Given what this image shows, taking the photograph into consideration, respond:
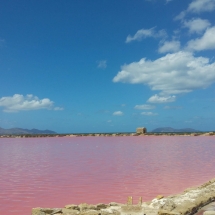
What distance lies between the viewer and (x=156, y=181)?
33.8ft

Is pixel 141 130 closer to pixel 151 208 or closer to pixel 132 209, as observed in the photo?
pixel 151 208

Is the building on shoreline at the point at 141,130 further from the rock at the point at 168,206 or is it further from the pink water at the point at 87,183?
the rock at the point at 168,206

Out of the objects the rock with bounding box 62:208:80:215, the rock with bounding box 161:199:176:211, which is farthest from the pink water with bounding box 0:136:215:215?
the rock with bounding box 161:199:176:211

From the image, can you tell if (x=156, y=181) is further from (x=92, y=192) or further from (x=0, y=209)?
(x=0, y=209)

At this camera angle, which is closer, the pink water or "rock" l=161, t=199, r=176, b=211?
"rock" l=161, t=199, r=176, b=211

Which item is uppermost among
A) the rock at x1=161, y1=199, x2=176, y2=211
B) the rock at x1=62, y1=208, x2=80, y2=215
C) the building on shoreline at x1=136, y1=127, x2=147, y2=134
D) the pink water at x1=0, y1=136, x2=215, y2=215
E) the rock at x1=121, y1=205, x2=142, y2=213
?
the building on shoreline at x1=136, y1=127, x2=147, y2=134

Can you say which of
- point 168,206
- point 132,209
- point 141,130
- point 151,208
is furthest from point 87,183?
point 141,130

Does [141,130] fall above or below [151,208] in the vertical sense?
above

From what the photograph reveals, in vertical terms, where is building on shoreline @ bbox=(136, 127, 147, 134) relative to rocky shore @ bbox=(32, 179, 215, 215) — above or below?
above

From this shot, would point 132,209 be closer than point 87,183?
Yes

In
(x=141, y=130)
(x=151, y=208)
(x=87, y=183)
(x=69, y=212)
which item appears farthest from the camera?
(x=141, y=130)

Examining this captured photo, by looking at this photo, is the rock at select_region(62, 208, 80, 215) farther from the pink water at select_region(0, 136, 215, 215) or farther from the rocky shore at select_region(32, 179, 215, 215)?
the pink water at select_region(0, 136, 215, 215)

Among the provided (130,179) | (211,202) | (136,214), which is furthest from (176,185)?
(136,214)

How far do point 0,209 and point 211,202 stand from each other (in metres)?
5.25
